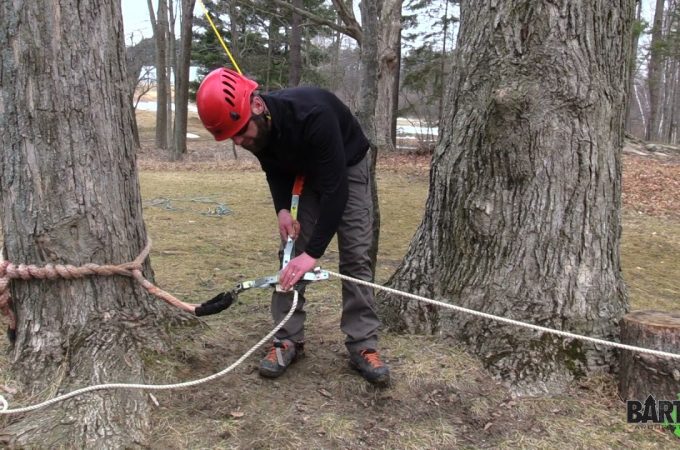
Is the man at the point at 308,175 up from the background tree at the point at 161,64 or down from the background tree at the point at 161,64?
down

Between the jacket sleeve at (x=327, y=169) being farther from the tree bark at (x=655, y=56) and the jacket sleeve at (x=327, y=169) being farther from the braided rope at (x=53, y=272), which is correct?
the tree bark at (x=655, y=56)

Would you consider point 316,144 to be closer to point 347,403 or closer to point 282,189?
point 282,189

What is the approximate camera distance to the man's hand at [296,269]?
271cm

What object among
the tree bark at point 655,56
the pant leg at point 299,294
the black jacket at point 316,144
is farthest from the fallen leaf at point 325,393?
the tree bark at point 655,56

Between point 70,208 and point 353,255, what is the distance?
143 centimetres

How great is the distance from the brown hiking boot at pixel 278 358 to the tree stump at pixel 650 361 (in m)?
1.74

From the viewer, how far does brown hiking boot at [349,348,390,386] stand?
2.94 meters

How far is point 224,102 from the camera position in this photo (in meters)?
2.51

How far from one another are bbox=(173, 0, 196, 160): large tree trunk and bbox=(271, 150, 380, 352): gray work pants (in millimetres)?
15261

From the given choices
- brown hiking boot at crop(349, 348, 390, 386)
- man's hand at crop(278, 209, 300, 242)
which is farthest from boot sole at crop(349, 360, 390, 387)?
man's hand at crop(278, 209, 300, 242)

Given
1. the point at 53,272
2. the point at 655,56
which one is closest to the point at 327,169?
the point at 53,272

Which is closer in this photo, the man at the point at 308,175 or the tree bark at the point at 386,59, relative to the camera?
the man at the point at 308,175

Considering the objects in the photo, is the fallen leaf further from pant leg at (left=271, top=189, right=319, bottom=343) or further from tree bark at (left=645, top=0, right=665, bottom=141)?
tree bark at (left=645, top=0, right=665, bottom=141)

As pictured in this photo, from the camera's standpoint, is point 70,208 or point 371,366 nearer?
point 70,208
